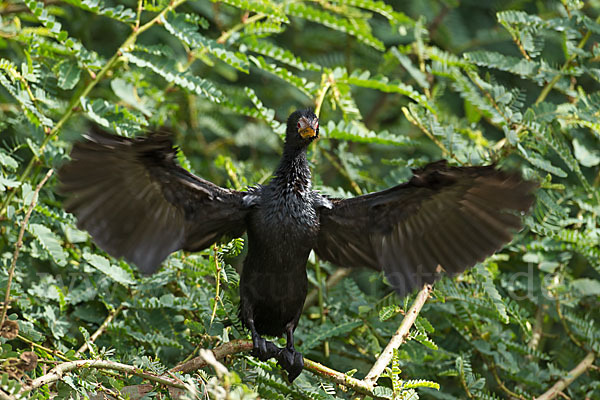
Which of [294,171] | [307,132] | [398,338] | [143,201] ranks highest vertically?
[307,132]

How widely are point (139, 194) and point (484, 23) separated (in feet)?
13.5

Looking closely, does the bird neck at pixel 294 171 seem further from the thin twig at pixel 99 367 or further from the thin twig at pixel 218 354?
the thin twig at pixel 99 367

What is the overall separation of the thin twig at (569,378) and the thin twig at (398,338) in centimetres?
84

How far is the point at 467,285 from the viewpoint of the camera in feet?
14.1

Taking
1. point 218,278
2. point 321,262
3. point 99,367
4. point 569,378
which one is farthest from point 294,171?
point 569,378

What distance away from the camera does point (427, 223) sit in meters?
3.81

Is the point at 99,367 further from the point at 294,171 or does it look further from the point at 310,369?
the point at 294,171

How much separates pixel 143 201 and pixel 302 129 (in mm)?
813

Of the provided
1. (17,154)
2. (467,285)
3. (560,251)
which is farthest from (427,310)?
(17,154)

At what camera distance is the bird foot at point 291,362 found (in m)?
3.55

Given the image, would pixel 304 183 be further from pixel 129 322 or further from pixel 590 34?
pixel 590 34

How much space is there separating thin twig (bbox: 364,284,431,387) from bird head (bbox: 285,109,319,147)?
90 centimetres

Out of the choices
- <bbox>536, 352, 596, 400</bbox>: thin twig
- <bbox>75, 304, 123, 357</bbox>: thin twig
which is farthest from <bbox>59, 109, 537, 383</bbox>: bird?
<bbox>536, 352, 596, 400</bbox>: thin twig

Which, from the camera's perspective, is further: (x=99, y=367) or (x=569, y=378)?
(x=569, y=378)
